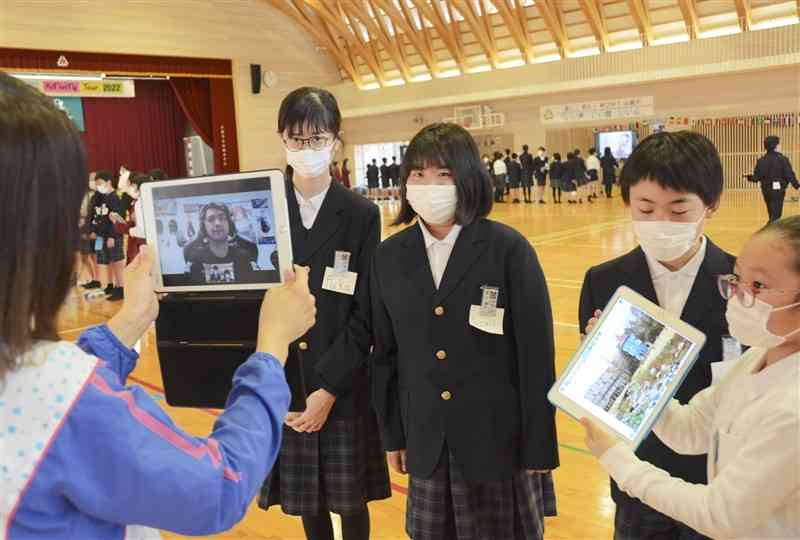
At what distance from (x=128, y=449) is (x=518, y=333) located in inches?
56.4

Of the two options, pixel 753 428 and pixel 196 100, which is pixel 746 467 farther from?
pixel 196 100

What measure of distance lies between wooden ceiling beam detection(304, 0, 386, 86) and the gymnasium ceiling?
0.12 feet

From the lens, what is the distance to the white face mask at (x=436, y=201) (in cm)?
230

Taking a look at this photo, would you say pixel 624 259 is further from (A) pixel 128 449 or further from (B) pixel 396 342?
(A) pixel 128 449

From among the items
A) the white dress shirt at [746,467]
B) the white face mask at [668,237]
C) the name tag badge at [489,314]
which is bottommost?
the white dress shirt at [746,467]

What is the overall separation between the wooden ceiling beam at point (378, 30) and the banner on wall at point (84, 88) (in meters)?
8.10

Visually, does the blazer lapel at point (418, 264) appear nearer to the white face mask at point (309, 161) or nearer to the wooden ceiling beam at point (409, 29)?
the white face mask at point (309, 161)

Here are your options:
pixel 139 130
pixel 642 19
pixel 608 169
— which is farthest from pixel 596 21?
pixel 139 130

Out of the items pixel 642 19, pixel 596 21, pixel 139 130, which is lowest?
pixel 139 130

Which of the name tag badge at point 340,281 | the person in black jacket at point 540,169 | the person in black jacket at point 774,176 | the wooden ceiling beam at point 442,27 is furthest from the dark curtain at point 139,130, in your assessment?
the name tag badge at point 340,281

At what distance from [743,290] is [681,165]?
65cm

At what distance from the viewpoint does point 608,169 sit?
70.7 feet

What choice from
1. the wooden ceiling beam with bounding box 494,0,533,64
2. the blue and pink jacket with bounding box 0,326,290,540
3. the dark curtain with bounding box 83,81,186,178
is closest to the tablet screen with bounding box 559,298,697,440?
the blue and pink jacket with bounding box 0,326,290,540

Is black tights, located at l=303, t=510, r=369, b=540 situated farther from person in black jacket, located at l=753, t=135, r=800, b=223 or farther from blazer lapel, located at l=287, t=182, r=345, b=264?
person in black jacket, located at l=753, t=135, r=800, b=223
